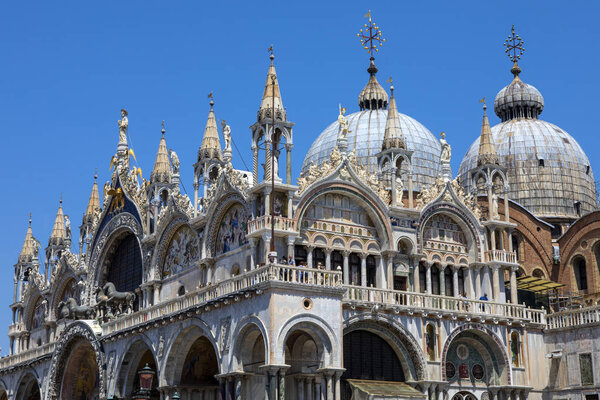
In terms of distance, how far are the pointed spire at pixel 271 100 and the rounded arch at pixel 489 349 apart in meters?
13.9

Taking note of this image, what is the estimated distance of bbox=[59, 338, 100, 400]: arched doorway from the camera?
5856cm

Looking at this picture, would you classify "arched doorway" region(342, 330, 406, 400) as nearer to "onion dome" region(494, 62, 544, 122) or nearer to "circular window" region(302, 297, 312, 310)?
"circular window" region(302, 297, 312, 310)

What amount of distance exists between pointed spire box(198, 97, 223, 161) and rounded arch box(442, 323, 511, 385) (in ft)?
53.4

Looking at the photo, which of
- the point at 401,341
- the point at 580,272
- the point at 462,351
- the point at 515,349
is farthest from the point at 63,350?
the point at 580,272

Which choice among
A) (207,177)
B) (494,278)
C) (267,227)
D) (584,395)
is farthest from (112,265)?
(584,395)

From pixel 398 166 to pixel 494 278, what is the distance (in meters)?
7.89

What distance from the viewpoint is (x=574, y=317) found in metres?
49.6

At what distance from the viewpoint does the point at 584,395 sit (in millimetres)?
48281

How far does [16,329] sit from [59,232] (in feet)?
29.1

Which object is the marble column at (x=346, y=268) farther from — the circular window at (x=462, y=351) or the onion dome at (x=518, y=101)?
the onion dome at (x=518, y=101)

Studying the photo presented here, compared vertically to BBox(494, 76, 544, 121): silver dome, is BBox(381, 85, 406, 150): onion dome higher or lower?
lower

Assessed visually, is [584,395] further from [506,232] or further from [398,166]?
[398,166]

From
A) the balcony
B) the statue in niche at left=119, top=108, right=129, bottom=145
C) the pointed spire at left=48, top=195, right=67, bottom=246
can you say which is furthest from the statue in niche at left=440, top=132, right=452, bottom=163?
the balcony

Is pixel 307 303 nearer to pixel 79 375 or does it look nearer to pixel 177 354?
pixel 177 354
